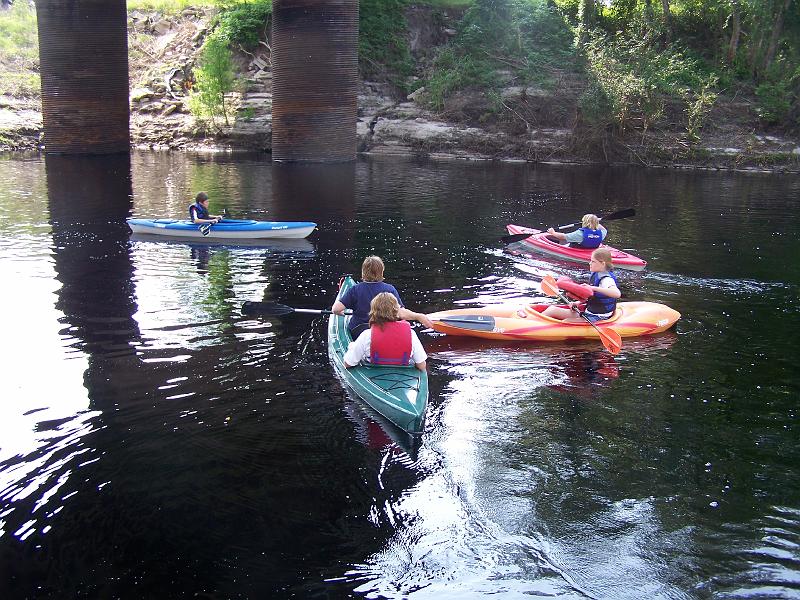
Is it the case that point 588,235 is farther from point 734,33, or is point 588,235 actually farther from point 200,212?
point 734,33

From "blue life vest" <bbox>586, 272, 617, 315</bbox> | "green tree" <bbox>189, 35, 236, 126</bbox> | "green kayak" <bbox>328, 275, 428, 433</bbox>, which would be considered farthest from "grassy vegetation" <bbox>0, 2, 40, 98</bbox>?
"green kayak" <bbox>328, 275, 428, 433</bbox>

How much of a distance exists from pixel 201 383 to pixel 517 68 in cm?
2858

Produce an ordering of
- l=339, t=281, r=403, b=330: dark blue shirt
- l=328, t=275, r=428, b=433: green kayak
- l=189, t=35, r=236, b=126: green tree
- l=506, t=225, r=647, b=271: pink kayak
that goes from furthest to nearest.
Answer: l=189, t=35, r=236, b=126: green tree
l=506, t=225, r=647, b=271: pink kayak
l=339, t=281, r=403, b=330: dark blue shirt
l=328, t=275, r=428, b=433: green kayak

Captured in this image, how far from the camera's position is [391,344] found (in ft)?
25.5

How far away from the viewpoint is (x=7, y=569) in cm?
509

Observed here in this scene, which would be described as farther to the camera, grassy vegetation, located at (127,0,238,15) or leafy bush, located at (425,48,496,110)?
grassy vegetation, located at (127,0,238,15)

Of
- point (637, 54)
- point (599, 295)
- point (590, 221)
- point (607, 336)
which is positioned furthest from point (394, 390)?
point (637, 54)

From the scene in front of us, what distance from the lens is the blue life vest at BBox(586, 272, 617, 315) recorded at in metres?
9.73

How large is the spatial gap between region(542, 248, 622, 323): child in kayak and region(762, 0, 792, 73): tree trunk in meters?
27.0

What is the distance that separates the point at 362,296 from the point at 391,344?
36.1 inches

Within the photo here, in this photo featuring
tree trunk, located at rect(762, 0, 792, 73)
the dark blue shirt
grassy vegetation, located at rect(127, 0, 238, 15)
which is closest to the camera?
the dark blue shirt

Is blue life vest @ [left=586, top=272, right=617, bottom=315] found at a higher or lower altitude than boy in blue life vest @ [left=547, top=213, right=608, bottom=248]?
lower

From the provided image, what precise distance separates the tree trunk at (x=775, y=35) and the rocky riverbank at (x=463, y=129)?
2123 mm

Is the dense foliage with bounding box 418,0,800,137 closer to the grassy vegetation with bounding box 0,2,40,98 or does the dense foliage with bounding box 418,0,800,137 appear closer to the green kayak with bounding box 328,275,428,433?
the grassy vegetation with bounding box 0,2,40,98
